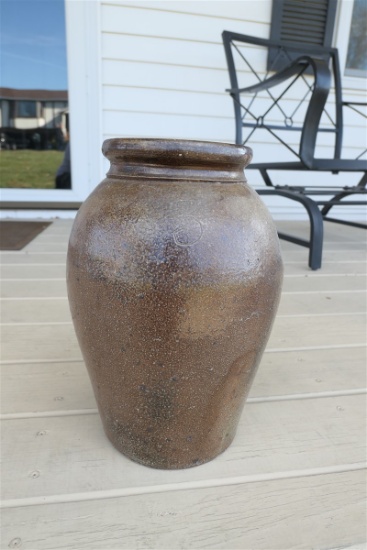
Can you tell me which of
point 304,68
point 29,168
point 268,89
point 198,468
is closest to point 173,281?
point 198,468

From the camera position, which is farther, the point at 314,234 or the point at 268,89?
the point at 268,89

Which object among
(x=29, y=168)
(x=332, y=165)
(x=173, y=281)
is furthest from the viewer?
(x=29, y=168)

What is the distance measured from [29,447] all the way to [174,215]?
540 mm

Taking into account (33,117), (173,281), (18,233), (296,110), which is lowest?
(18,233)

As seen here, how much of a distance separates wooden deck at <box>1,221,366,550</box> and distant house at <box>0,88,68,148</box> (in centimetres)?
212

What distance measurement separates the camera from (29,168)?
3115mm

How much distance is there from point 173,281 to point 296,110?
280 cm

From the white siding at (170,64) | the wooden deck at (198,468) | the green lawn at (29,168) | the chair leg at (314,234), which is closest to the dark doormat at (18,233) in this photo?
the green lawn at (29,168)

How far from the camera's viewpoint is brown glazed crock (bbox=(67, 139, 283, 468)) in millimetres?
618

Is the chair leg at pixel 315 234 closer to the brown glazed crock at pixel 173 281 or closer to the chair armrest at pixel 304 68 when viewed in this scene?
the chair armrest at pixel 304 68

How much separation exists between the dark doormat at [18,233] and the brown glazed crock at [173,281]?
168cm

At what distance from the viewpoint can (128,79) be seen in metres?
2.72

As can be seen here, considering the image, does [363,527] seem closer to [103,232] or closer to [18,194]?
[103,232]

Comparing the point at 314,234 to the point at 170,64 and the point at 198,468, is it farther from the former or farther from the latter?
the point at 170,64
